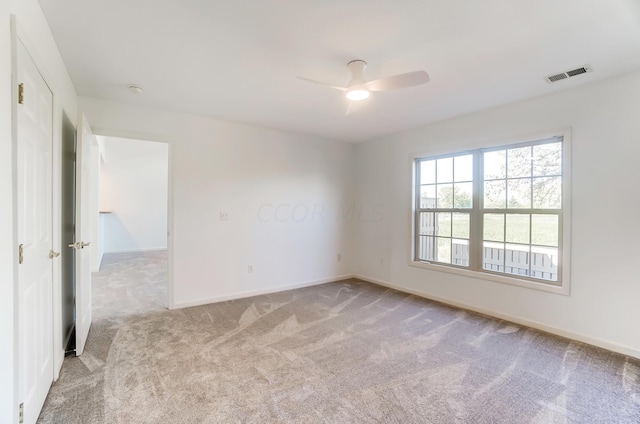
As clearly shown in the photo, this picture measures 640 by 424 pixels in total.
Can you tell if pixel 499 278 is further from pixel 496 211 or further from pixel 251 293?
pixel 251 293

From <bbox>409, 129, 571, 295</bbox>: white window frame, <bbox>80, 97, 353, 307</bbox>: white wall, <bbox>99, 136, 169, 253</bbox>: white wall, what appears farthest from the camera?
<bbox>99, 136, 169, 253</bbox>: white wall

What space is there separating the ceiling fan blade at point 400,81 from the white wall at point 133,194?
288 inches

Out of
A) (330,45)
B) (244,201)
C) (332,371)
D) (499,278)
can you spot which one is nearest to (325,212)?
(244,201)

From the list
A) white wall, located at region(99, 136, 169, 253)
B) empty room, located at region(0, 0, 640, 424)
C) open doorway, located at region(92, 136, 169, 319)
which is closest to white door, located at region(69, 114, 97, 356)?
empty room, located at region(0, 0, 640, 424)

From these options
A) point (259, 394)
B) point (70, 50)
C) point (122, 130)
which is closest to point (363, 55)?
point (70, 50)

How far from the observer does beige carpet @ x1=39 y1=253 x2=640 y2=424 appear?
192 cm

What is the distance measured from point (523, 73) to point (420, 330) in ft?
8.67

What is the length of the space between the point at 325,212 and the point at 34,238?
154 inches

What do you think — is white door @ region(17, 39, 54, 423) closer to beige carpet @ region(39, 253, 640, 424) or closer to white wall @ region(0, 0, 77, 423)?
white wall @ region(0, 0, 77, 423)

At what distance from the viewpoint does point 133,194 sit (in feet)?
27.5

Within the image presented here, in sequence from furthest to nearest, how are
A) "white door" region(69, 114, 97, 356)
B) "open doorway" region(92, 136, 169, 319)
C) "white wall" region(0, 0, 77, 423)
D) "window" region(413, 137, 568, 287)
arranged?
"open doorway" region(92, 136, 169, 319) → "window" region(413, 137, 568, 287) → "white door" region(69, 114, 97, 356) → "white wall" region(0, 0, 77, 423)

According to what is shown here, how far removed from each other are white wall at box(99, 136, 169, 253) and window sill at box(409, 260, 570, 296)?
7.26 meters

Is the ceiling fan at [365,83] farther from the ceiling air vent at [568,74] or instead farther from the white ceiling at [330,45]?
the ceiling air vent at [568,74]

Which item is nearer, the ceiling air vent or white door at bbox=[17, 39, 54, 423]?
white door at bbox=[17, 39, 54, 423]
